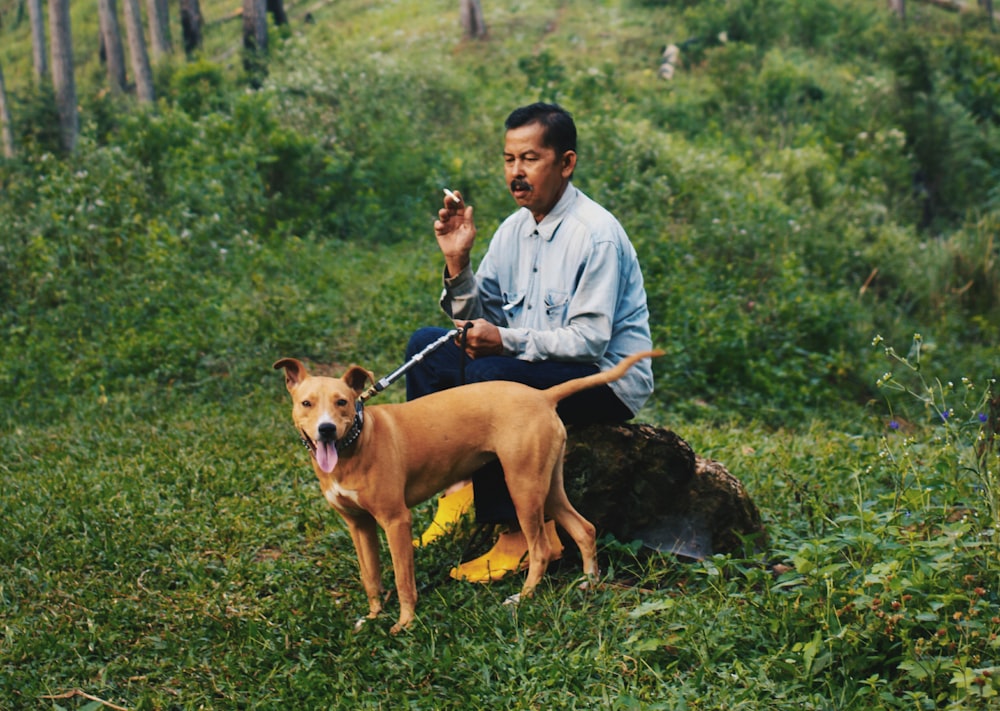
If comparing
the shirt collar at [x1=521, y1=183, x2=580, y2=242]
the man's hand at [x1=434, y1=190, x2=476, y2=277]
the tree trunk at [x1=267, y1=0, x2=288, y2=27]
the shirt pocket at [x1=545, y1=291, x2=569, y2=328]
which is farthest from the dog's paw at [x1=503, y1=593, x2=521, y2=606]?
the tree trunk at [x1=267, y1=0, x2=288, y2=27]

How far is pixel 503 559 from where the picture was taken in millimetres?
4469

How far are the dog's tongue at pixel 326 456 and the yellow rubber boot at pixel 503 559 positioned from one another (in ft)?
3.44

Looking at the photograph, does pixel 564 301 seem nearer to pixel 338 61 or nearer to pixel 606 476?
pixel 606 476

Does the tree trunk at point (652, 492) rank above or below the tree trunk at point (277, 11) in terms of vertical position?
below

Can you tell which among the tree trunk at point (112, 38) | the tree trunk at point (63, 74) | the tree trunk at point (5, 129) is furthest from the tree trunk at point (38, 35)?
the tree trunk at point (63, 74)

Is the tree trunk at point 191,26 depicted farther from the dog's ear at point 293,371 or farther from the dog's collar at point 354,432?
the dog's collar at point 354,432

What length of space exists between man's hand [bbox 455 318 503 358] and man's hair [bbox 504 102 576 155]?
0.82 meters

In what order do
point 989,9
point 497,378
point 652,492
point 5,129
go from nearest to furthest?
1. point 497,378
2. point 652,492
3. point 5,129
4. point 989,9

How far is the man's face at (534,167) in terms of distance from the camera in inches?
165

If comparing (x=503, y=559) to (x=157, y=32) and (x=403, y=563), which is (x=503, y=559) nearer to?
(x=403, y=563)

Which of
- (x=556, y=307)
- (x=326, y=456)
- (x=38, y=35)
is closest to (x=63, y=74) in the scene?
(x=38, y=35)

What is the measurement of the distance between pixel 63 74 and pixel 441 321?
29.7 ft

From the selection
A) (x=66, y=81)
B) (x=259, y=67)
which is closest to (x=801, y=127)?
(x=259, y=67)

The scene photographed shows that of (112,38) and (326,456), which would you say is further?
(112,38)
